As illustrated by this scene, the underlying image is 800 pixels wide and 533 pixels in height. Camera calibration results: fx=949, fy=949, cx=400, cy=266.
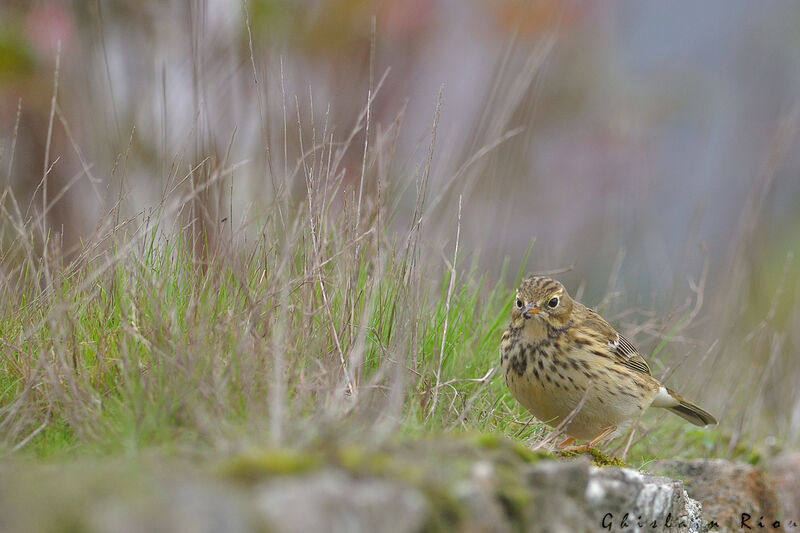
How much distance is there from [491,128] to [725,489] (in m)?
2.47

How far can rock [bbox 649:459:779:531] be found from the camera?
446 centimetres

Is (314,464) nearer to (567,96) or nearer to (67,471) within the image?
(67,471)

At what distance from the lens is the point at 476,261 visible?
5402 millimetres

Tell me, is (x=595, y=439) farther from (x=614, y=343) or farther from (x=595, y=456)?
(x=614, y=343)

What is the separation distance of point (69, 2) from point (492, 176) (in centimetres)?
449

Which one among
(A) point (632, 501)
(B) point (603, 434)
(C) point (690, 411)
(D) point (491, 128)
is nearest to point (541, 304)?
(B) point (603, 434)

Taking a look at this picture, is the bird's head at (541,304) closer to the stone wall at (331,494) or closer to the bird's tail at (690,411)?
the bird's tail at (690,411)

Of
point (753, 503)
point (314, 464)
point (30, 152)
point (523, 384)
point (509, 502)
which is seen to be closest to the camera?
point (314, 464)

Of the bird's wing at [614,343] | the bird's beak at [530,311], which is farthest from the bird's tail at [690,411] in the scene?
the bird's beak at [530,311]

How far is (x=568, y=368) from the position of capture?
4270 millimetres

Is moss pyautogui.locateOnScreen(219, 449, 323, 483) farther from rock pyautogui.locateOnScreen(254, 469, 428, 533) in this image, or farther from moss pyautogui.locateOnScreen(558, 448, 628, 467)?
moss pyautogui.locateOnScreen(558, 448, 628, 467)

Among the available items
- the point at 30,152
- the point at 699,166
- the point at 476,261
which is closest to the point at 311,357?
the point at 476,261

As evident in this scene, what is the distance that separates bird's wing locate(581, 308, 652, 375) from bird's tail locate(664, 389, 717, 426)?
242 mm

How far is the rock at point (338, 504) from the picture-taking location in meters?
1.93
